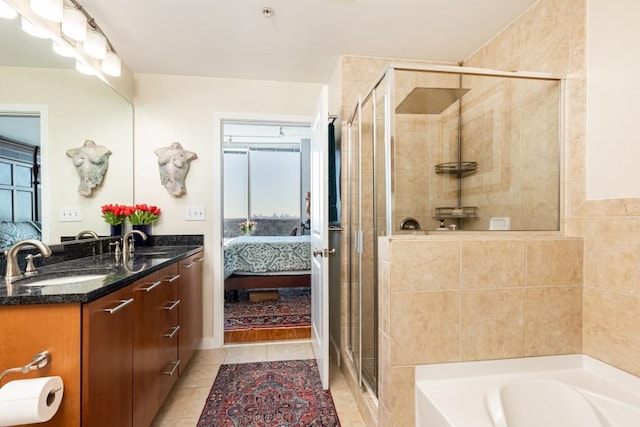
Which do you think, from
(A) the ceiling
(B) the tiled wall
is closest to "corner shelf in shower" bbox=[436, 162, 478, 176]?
(B) the tiled wall

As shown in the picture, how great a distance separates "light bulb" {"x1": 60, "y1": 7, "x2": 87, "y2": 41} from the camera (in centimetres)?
158

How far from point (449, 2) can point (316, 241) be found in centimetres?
167

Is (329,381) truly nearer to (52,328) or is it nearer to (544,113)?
(52,328)

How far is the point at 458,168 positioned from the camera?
1.94 meters

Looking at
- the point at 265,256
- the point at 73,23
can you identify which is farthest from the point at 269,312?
the point at 73,23

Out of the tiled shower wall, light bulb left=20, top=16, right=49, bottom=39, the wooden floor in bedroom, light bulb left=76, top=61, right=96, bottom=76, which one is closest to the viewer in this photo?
the tiled shower wall

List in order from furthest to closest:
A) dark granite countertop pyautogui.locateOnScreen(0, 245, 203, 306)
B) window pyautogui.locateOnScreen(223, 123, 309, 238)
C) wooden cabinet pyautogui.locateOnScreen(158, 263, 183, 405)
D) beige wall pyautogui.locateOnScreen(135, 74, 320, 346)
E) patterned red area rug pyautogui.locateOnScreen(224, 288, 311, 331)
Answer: window pyautogui.locateOnScreen(223, 123, 309, 238)
patterned red area rug pyautogui.locateOnScreen(224, 288, 311, 331)
beige wall pyautogui.locateOnScreen(135, 74, 320, 346)
wooden cabinet pyautogui.locateOnScreen(158, 263, 183, 405)
dark granite countertop pyautogui.locateOnScreen(0, 245, 203, 306)

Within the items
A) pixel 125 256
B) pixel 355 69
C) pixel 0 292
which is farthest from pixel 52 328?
pixel 355 69

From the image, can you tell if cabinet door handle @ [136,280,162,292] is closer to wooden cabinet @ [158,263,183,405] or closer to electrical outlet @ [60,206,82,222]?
wooden cabinet @ [158,263,183,405]

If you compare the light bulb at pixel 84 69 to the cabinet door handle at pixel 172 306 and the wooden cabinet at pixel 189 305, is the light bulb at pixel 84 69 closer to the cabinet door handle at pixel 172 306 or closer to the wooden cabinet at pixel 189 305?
the wooden cabinet at pixel 189 305

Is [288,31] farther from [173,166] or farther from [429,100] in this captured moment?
[173,166]

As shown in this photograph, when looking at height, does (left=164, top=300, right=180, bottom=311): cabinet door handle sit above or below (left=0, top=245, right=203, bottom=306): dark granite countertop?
below

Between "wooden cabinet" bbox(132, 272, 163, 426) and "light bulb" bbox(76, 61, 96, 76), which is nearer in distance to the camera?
"wooden cabinet" bbox(132, 272, 163, 426)

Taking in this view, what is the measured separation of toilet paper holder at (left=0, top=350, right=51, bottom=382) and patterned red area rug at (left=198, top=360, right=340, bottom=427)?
0.99 meters
